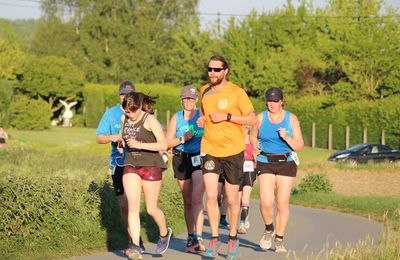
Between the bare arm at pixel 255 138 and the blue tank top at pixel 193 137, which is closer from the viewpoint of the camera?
the bare arm at pixel 255 138

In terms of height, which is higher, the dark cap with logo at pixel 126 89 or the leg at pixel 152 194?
the dark cap with logo at pixel 126 89

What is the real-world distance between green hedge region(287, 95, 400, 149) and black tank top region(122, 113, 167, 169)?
133 feet

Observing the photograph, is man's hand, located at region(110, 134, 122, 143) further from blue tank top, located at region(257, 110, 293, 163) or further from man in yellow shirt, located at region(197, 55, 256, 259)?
blue tank top, located at region(257, 110, 293, 163)

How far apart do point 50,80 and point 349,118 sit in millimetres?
30875

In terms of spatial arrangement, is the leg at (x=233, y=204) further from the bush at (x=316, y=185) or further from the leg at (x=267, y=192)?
the bush at (x=316, y=185)

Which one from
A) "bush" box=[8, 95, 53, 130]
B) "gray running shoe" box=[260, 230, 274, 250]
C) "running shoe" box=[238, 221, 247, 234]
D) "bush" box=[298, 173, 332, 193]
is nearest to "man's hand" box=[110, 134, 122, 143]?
"gray running shoe" box=[260, 230, 274, 250]

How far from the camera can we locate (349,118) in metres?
55.1

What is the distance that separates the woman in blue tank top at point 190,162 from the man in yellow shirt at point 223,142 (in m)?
0.98

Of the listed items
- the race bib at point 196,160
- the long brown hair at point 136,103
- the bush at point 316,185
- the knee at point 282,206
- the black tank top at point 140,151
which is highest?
the long brown hair at point 136,103

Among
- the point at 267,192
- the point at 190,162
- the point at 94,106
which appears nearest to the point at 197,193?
the point at 190,162

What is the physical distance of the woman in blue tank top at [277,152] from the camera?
42.2 feet

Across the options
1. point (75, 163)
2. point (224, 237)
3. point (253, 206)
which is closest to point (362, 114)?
point (75, 163)

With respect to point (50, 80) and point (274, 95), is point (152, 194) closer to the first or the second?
point (274, 95)

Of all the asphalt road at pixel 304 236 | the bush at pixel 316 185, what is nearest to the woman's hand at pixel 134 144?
the asphalt road at pixel 304 236
